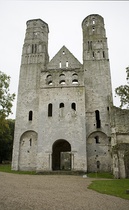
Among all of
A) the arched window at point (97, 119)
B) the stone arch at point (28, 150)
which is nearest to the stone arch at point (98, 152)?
the arched window at point (97, 119)

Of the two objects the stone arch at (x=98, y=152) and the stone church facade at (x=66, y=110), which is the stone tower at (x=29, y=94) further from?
the stone arch at (x=98, y=152)

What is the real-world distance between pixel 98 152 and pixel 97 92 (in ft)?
32.5

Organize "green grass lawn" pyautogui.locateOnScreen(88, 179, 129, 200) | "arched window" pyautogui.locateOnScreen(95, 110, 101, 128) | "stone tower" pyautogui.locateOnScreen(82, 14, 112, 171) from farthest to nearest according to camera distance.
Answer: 1. "arched window" pyautogui.locateOnScreen(95, 110, 101, 128)
2. "stone tower" pyautogui.locateOnScreen(82, 14, 112, 171)
3. "green grass lawn" pyautogui.locateOnScreen(88, 179, 129, 200)

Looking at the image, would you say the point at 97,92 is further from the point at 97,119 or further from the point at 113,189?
the point at 113,189

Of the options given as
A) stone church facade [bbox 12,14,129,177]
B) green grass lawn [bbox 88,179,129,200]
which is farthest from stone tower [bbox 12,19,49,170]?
green grass lawn [bbox 88,179,129,200]

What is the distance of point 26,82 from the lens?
31.8 meters

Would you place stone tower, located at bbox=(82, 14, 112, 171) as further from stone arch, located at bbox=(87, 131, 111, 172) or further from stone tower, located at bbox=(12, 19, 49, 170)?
stone tower, located at bbox=(12, 19, 49, 170)

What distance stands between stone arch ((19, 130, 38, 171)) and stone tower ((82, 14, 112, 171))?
8.44 meters

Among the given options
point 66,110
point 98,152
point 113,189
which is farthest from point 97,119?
point 113,189

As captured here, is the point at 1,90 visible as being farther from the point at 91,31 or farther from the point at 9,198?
the point at 91,31

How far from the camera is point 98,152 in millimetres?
26562

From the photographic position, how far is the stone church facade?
81.9ft

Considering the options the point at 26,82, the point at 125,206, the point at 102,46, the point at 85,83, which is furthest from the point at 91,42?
the point at 125,206

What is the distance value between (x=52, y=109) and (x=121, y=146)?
456 inches
